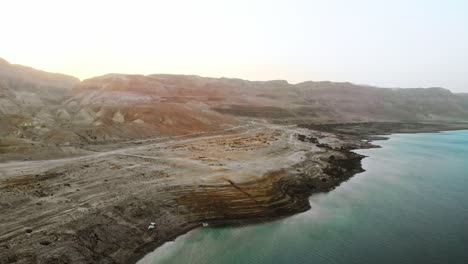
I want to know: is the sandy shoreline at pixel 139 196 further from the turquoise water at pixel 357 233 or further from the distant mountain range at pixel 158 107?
the distant mountain range at pixel 158 107

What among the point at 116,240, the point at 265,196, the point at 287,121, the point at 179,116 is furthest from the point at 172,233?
the point at 287,121

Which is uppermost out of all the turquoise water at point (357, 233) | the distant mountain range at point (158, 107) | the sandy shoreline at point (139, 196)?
the distant mountain range at point (158, 107)

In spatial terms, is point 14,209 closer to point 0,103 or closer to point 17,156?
point 17,156

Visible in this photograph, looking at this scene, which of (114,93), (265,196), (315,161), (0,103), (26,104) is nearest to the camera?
(265,196)

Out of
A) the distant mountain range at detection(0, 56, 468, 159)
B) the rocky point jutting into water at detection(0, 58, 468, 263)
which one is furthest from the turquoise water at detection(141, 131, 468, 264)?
the distant mountain range at detection(0, 56, 468, 159)

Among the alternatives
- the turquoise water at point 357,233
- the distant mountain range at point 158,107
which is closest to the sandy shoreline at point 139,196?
the turquoise water at point 357,233

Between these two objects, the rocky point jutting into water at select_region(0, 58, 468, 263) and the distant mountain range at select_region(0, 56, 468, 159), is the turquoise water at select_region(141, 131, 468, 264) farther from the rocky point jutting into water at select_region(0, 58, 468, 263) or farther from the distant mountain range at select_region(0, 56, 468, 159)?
the distant mountain range at select_region(0, 56, 468, 159)

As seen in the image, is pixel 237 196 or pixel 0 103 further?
pixel 0 103
